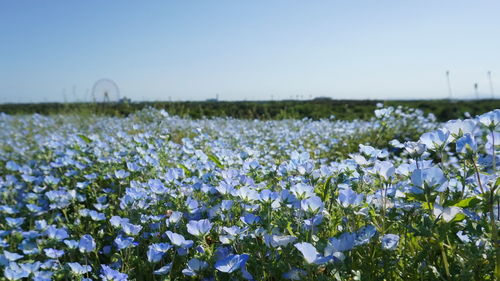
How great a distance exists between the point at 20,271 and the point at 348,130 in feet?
18.4

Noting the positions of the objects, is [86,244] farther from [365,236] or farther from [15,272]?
[365,236]

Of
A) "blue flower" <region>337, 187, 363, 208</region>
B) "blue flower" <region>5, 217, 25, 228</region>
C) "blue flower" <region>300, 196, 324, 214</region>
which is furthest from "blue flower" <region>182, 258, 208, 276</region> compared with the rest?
"blue flower" <region>5, 217, 25, 228</region>

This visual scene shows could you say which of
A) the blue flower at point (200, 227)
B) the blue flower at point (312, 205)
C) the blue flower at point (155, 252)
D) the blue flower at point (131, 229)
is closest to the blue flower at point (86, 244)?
the blue flower at point (131, 229)

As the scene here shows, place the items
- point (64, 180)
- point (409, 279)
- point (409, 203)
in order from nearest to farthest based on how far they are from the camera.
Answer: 1. point (409, 279)
2. point (409, 203)
3. point (64, 180)

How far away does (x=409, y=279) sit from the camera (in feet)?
4.02

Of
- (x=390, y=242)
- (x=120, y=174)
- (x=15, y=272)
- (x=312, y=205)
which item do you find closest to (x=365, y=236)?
(x=390, y=242)

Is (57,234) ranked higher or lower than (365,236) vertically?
lower

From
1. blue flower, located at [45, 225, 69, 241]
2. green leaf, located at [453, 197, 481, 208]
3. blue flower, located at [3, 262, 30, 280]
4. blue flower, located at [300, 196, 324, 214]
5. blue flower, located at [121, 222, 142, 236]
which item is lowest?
blue flower, located at [3, 262, 30, 280]

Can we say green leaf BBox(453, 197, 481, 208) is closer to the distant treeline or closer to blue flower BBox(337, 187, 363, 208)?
blue flower BBox(337, 187, 363, 208)

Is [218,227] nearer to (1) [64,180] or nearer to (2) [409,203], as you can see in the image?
(2) [409,203]

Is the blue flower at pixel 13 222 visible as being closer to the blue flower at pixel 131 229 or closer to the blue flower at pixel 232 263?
the blue flower at pixel 131 229

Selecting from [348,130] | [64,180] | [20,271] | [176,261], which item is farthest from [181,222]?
[348,130]

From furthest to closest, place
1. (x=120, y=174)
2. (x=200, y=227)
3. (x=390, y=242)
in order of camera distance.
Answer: (x=120, y=174) < (x=200, y=227) < (x=390, y=242)

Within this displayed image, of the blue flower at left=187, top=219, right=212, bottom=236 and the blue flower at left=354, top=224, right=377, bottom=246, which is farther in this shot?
the blue flower at left=187, top=219, right=212, bottom=236
